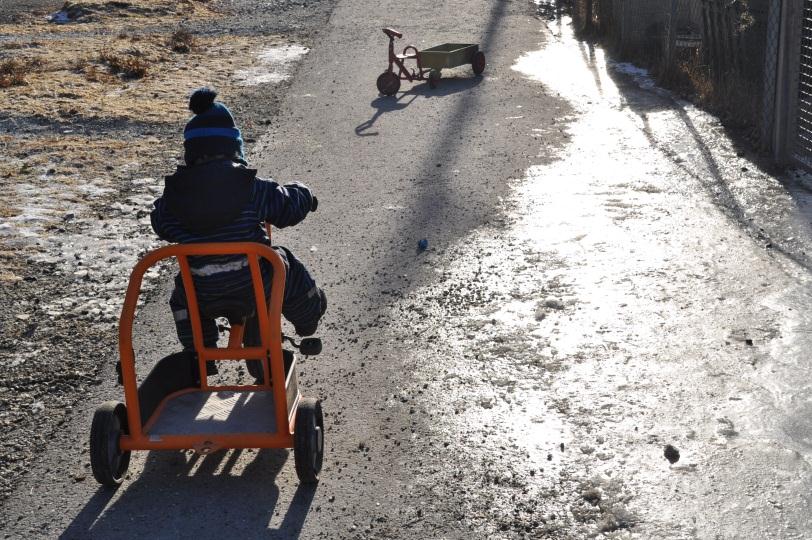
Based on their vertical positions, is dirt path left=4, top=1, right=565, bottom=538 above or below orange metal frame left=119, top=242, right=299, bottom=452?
below

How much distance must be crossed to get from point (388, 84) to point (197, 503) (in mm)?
9516

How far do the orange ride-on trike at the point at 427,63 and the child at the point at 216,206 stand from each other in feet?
28.6

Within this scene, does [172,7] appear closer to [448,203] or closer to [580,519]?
[448,203]

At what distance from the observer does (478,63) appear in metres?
14.1

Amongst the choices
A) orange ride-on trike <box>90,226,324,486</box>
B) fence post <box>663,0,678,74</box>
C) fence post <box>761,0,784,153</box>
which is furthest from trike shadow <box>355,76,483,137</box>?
orange ride-on trike <box>90,226,324,486</box>

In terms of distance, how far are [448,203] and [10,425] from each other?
4283 millimetres

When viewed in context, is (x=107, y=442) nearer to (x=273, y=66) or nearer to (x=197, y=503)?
(x=197, y=503)

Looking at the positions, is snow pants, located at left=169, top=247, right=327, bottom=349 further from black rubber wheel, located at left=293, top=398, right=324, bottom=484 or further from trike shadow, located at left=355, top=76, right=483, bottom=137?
trike shadow, located at left=355, top=76, right=483, bottom=137

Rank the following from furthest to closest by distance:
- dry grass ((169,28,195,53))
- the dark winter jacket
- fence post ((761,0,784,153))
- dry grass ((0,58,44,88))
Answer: dry grass ((169,28,195,53)) → dry grass ((0,58,44,88)) → fence post ((761,0,784,153)) → the dark winter jacket

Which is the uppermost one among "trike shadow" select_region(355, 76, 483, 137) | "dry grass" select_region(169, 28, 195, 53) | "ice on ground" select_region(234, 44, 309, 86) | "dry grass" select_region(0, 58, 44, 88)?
"dry grass" select_region(0, 58, 44, 88)

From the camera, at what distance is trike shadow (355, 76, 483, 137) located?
40.3 ft

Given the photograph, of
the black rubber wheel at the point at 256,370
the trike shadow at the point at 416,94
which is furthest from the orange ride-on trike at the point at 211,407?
the trike shadow at the point at 416,94

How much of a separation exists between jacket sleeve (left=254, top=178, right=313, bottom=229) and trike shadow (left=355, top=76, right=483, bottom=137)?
6912mm

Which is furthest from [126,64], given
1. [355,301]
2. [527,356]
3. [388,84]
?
[527,356]
